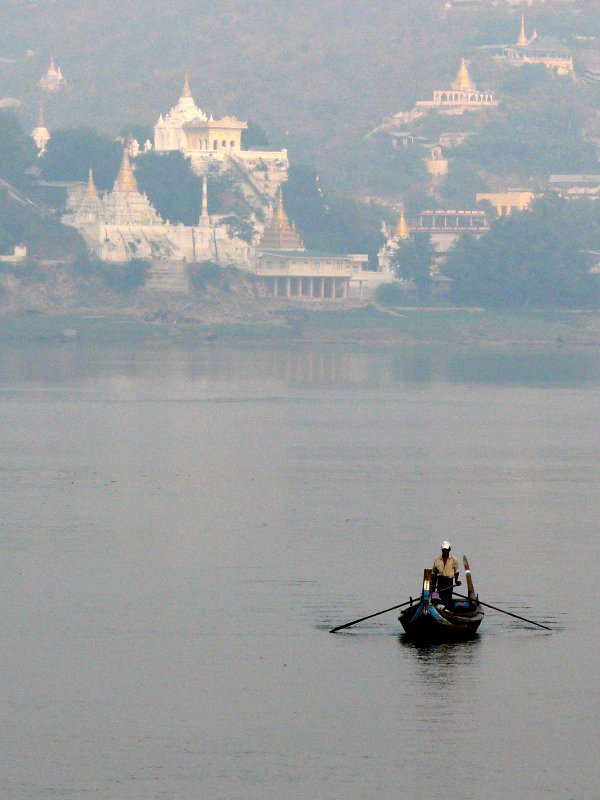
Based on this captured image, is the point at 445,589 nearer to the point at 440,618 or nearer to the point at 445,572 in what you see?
the point at 445,572

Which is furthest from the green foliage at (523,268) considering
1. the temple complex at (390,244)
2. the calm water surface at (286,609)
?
the calm water surface at (286,609)

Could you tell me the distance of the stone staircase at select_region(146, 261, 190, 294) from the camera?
168375mm

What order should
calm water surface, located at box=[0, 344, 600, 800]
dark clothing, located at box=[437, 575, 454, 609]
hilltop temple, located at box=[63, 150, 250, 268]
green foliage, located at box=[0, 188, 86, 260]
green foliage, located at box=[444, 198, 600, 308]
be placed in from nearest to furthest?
calm water surface, located at box=[0, 344, 600, 800]
dark clothing, located at box=[437, 575, 454, 609]
green foliage, located at box=[0, 188, 86, 260]
green foliage, located at box=[444, 198, 600, 308]
hilltop temple, located at box=[63, 150, 250, 268]

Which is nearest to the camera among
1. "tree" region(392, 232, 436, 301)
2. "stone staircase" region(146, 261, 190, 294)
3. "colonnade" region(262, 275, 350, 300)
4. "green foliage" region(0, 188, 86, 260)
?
"stone staircase" region(146, 261, 190, 294)

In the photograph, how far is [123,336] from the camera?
16025cm

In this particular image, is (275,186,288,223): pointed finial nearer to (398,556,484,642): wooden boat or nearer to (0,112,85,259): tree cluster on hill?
(0,112,85,259): tree cluster on hill

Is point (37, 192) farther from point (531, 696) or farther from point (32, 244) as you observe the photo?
point (531, 696)

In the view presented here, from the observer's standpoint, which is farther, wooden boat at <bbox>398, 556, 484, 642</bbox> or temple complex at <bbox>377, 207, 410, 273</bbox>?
temple complex at <bbox>377, 207, 410, 273</bbox>

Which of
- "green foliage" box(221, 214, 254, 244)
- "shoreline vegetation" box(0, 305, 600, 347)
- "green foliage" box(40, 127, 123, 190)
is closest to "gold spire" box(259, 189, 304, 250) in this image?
"green foliage" box(221, 214, 254, 244)

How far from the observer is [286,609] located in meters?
42.7

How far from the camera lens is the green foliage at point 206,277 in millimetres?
168625

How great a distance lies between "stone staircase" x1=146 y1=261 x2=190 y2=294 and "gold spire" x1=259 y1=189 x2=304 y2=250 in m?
9.88

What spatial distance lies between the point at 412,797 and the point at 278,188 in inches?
6588

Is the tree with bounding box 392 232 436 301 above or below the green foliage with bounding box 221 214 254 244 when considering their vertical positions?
below
